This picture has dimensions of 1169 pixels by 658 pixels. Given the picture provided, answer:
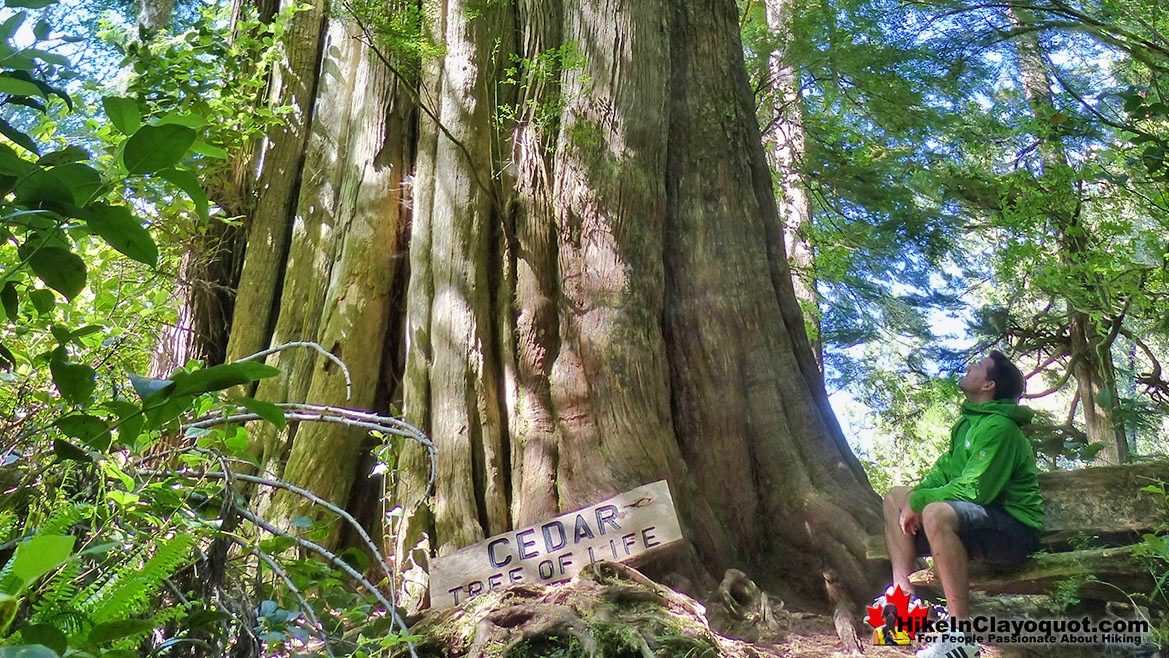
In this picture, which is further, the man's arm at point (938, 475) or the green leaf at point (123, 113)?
the man's arm at point (938, 475)

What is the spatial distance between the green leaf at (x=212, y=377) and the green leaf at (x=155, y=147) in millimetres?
274

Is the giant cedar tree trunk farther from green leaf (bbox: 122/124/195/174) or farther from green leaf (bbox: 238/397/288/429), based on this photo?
green leaf (bbox: 122/124/195/174)

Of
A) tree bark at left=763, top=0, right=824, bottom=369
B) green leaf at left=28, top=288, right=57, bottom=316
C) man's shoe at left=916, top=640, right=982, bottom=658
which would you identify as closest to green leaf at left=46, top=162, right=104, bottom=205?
green leaf at left=28, top=288, right=57, bottom=316

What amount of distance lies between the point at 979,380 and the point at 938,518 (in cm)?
76

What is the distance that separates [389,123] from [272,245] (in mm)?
1011

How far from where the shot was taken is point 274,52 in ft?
15.8

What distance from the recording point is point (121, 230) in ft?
3.92

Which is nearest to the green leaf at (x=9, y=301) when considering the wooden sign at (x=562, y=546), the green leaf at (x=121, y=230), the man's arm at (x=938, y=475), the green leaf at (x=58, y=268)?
the green leaf at (x=58, y=268)

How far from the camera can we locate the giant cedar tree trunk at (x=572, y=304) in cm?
357

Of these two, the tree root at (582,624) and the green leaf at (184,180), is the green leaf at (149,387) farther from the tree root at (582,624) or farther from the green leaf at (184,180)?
the tree root at (582,624)

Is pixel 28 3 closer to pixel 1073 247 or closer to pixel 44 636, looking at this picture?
pixel 44 636

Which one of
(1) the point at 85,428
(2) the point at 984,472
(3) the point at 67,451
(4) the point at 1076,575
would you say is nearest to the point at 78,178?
(1) the point at 85,428

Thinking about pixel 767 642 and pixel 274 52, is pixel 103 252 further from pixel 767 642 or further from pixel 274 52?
pixel 767 642

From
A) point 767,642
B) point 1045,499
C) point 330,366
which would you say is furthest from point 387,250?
point 1045,499
